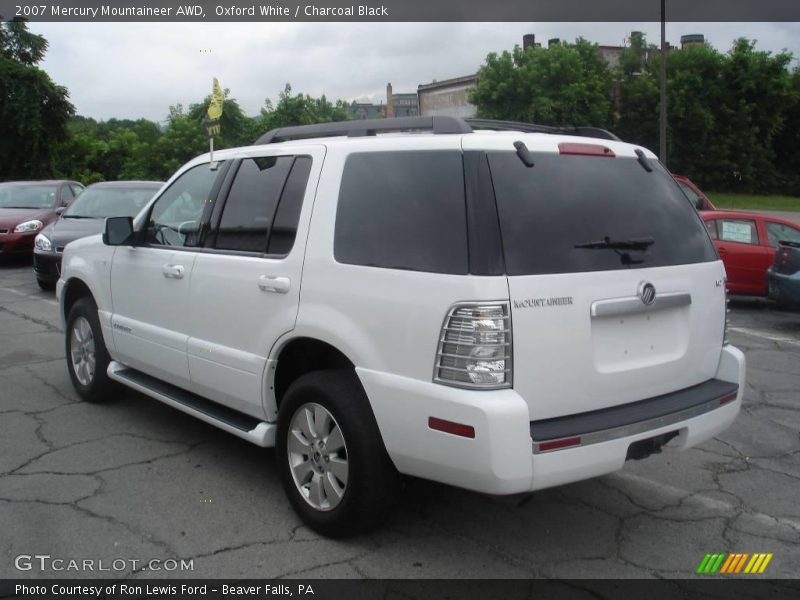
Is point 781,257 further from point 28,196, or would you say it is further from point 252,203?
point 28,196

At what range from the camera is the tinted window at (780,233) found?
11.2 meters

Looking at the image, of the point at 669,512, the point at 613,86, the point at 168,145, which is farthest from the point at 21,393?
the point at 613,86

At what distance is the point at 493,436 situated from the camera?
2922mm

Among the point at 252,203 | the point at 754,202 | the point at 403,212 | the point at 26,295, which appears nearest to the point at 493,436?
the point at 403,212

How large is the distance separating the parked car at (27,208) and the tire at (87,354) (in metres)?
8.92

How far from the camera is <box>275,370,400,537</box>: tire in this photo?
3393 millimetres

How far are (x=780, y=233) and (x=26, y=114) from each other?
1151 inches

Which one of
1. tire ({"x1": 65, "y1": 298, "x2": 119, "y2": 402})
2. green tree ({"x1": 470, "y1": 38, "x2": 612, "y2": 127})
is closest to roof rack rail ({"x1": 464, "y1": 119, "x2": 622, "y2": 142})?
tire ({"x1": 65, "y1": 298, "x2": 119, "y2": 402})

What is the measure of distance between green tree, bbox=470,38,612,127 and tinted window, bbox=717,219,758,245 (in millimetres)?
25660

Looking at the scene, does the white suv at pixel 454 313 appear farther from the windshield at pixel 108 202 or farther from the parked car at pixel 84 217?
the windshield at pixel 108 202

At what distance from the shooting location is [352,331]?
3.41 meters

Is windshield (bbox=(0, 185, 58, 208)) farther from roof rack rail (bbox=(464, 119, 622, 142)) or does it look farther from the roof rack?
roof rack rail (bbox=(464, 119, 622, 142))

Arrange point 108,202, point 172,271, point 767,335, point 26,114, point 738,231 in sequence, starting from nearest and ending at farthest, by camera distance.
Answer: point 172,271 → point 767,335 → point 738,231 → point 108,202 → point 26,114

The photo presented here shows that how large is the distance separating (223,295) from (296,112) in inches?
1459
